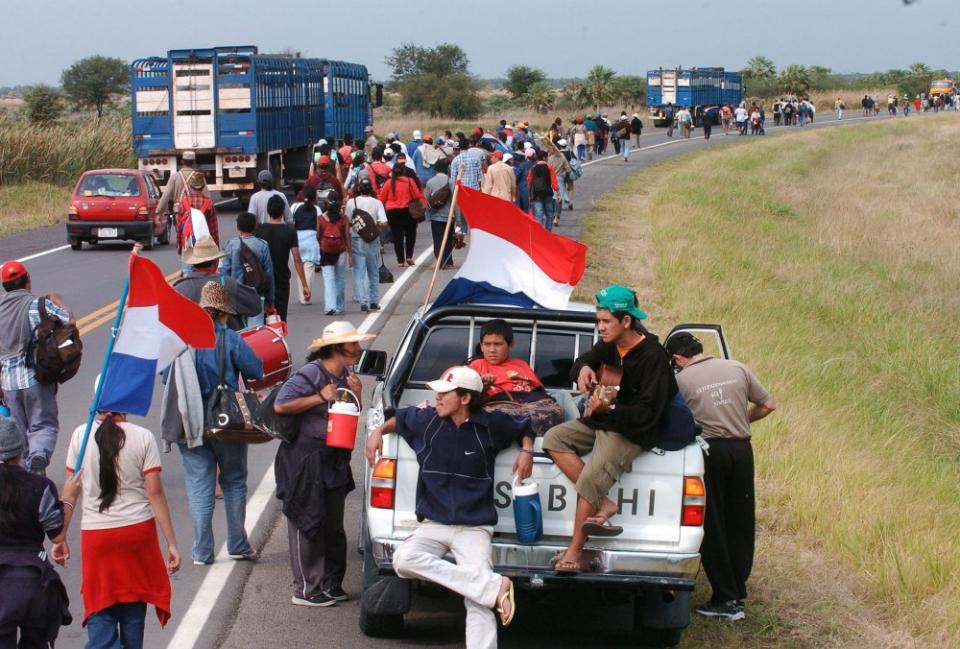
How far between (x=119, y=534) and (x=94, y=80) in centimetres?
10675

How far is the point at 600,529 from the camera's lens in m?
6.37

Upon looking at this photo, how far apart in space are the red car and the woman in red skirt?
1804 cm

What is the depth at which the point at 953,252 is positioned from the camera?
96.0ft

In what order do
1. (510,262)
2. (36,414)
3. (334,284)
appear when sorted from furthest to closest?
(334,284) → (36,414) → (510,262)

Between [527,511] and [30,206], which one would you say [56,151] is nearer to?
[30,206]

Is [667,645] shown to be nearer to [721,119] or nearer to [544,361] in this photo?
[544,361]

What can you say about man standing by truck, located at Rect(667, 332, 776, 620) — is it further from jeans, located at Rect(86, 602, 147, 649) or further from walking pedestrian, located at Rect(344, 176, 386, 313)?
walking pedestrian, located at Rect(344, 176, 386, 313)

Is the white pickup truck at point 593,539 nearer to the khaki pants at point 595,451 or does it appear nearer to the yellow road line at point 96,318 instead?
the khaki pants at point 595,451

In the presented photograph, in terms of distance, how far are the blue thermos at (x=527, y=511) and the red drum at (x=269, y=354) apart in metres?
3.23

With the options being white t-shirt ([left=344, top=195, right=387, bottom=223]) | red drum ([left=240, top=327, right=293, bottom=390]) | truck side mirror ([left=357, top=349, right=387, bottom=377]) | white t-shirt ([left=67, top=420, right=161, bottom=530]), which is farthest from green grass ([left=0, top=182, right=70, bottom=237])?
white t-shirt ([left=67, top=420, right=161, bottom=530])

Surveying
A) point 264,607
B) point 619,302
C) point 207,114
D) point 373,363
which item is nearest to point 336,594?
point 264,607

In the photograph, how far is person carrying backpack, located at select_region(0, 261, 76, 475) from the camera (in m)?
9.27

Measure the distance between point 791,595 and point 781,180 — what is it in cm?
A: 3741

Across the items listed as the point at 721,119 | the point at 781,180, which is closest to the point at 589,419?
the point at 781,180
